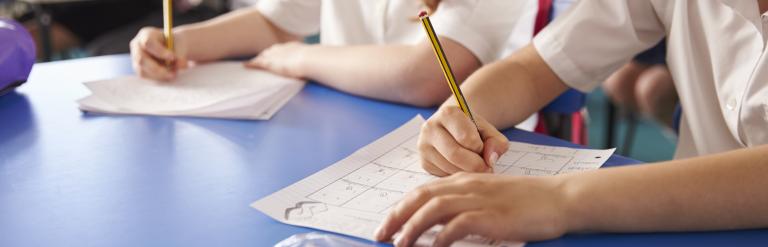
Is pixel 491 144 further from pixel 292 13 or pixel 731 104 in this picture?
pixel 292 13

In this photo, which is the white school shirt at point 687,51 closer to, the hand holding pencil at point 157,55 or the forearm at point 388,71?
the forearm at point 388,71

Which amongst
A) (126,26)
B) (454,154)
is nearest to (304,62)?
(454,154)

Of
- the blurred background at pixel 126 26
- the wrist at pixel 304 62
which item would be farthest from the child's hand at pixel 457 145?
the blurred background at pixel 126 26

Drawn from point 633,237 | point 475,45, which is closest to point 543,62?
point 475,45

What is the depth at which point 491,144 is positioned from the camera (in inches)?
31.5

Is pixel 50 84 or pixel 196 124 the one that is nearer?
pixel 196 124

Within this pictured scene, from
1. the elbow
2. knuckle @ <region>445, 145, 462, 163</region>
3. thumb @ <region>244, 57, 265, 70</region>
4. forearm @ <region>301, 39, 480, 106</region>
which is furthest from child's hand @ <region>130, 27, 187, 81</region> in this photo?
knuckle @ <region>445, 145, 462, 163</region>

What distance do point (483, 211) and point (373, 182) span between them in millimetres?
179

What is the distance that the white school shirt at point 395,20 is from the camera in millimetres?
1163

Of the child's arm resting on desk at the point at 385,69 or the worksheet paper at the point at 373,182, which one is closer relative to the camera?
the worksheet paper at the point at 373,182

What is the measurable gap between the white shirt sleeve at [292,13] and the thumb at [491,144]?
745 mm

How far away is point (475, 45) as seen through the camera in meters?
1.16

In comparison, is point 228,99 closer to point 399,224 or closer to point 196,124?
point 196,124

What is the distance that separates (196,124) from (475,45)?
0.42 m
